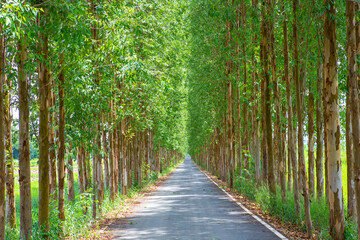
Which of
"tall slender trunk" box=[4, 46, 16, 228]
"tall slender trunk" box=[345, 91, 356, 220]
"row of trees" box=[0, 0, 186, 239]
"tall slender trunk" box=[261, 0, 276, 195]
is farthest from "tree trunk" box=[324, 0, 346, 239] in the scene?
"tall slender trunk" box=[4, 46, 16, 228]

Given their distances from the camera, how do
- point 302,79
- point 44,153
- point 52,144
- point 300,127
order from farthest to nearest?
1. point 302,79
2. point 300,127
3. point 52,144
4. point 44,153

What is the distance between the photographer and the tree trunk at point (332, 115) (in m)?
9.66

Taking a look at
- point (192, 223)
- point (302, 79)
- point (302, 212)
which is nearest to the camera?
point (302, 212)

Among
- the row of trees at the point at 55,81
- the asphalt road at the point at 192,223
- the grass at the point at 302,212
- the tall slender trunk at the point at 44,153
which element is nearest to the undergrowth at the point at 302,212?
the grass at the point at 302,212

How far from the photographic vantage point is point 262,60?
15.8m

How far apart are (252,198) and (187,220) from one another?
640cm

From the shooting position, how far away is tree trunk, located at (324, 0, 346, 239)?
31.7 ft

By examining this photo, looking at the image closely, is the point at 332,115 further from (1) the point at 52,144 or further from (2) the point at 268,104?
(1) the point at 52,144

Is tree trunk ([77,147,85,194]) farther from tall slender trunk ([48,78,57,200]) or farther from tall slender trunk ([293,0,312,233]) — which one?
tall slender trunk ([293,0,312,233])

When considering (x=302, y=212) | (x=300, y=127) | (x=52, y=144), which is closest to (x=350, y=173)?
(x=300, y=127)

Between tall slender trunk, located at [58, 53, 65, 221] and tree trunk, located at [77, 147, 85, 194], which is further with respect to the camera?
tree trunk, located at [77, 147, 85, 194]

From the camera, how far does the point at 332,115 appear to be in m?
9.77

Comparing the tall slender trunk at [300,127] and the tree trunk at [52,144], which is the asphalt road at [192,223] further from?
the tree trunk at [52,144]

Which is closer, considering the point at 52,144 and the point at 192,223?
the point at 52,144
